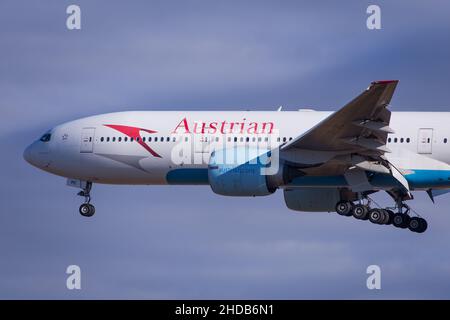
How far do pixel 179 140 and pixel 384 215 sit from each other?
9.77 metres

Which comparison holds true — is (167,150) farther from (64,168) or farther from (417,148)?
(417,148)

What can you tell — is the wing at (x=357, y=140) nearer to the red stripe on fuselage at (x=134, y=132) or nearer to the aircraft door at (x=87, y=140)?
the red stripe on fuselage at (x=134, y=132)

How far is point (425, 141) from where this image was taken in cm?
6619

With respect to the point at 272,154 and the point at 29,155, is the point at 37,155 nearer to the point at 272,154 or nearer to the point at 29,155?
the point at 29,155

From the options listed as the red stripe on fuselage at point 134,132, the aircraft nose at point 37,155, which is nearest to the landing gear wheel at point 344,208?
the red stripe on fuselage at point 134,132

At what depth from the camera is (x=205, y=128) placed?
67500 mm

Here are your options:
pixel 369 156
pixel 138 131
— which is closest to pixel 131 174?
pixel 138 131

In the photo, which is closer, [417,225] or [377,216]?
[377,216]

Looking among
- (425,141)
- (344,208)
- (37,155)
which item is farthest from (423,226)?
(37,155)

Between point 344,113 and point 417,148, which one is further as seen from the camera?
point 417,148

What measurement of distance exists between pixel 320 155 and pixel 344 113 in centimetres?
386

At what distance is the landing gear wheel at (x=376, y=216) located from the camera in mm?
67062

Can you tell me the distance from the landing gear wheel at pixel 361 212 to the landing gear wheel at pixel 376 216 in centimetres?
23

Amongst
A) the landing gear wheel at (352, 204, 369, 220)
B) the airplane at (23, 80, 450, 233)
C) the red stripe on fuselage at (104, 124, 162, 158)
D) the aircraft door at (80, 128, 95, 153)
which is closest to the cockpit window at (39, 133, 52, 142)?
the airplane at (23, 80, 450, 233)
